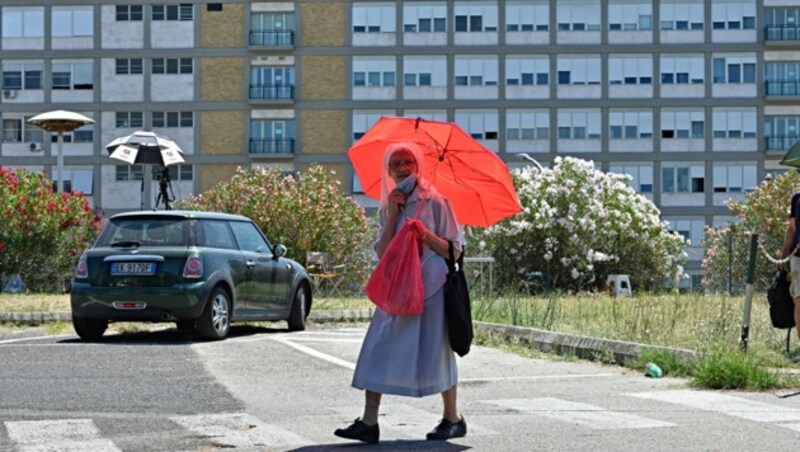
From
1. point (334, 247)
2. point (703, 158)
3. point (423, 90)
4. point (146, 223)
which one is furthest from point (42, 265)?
point (703, 158)

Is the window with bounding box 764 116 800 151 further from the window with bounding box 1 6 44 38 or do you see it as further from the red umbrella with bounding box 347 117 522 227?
the red umbrella with bounding box 347 117 522 227

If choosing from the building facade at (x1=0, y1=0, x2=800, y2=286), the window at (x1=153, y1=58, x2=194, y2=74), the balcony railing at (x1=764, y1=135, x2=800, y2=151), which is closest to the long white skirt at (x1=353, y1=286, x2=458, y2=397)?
the building facade at (x1=0, y1=0, x2=800, y2=286)

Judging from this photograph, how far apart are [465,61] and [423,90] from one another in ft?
8.86

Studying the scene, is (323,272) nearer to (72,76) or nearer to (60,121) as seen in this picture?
(60,121)

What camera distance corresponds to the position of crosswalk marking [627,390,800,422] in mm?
9000

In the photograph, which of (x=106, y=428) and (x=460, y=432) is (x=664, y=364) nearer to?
(x=460, y=432)

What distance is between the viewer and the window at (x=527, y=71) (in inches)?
2830

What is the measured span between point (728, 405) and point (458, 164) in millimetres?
2568

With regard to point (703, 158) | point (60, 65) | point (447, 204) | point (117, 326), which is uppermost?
point (60, 65)

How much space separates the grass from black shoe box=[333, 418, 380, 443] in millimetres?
4136

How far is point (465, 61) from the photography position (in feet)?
236

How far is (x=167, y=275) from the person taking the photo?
16406 millimetres

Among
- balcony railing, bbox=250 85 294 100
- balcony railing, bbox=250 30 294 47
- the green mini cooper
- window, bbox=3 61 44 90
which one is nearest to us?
the green mini cooper

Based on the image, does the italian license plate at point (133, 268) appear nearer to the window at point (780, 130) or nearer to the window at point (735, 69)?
the window at point (735, 69)
